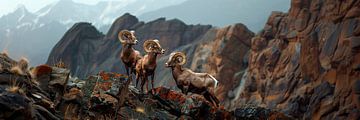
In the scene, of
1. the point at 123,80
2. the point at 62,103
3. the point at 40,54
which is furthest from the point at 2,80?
the point at 40,54

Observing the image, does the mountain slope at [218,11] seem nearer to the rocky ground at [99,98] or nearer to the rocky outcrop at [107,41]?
the rocky outcrop at [107,41]

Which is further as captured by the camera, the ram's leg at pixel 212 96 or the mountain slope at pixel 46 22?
the mountain slope at pixel 46 22

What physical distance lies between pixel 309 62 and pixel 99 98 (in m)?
28.7

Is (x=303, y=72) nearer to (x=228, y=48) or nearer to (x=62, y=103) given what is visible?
(x=228, y=48)

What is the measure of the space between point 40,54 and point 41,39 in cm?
1186

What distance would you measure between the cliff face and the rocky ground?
2106 centimetres

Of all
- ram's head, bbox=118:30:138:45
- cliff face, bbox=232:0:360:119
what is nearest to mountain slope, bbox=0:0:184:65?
cliff face, bbox=232:0:360:119

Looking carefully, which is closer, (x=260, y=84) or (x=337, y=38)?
(x=337, y=38)

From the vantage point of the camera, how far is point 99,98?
1174cm

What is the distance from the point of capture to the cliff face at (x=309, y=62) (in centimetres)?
3353

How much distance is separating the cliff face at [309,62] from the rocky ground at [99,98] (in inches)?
829

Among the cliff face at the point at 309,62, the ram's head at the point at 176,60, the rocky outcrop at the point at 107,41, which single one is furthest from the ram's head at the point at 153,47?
the rocky outcrop at the point at 107,41

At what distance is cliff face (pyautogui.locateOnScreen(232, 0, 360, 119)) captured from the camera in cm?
A: 3353

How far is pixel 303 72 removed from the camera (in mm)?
38250
